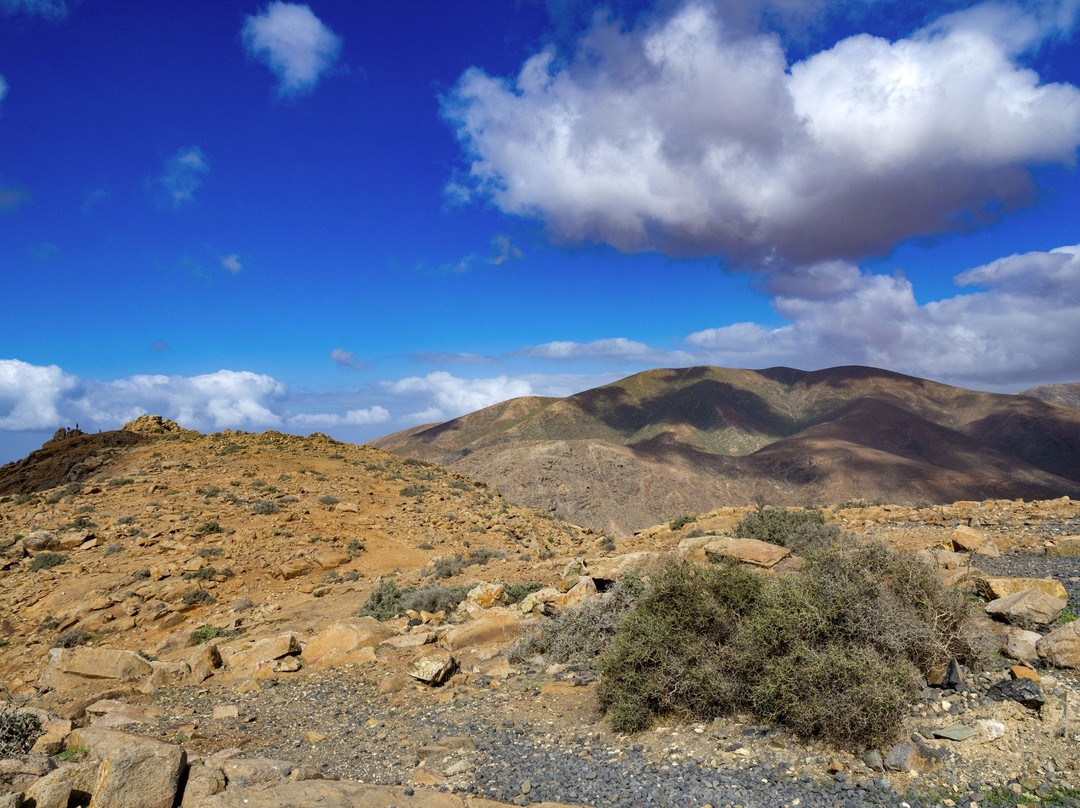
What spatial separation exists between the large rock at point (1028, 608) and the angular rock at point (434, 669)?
7.47 metres

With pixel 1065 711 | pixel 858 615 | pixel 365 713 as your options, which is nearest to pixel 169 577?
pixel 365 713

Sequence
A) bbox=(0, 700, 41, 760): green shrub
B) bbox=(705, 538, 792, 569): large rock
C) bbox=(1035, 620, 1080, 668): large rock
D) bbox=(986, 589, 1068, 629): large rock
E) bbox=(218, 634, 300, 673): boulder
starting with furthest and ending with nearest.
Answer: bbox=(705, 538, 792, 569): large rock
bbox=(218, 634, 300, 673): boulder
bbox=(986, 589, 1068, 629): large rock
bbox=(1035, 620, 1080, 668): large rock
bbox=(0, 700, 41, 760): green shrub

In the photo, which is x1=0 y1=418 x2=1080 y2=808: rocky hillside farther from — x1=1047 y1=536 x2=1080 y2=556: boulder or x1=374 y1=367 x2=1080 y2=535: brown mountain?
x1=374 y1=367 x2=1080 y2=535: brown mountain

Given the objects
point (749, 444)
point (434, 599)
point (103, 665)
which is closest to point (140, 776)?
point (103, 665)

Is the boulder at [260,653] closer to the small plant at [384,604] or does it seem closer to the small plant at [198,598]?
the small plant at [384,604]

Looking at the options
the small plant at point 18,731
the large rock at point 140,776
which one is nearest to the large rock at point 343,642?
the small plant at point 18,731

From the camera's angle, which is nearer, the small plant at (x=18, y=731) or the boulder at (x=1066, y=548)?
the small plant at (x=18, y=731)

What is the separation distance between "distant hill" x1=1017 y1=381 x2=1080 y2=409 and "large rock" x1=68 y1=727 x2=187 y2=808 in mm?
207860

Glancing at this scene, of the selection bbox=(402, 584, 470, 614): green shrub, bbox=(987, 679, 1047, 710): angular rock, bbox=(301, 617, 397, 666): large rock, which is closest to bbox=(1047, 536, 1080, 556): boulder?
bbox=(987, 679, 1047, 710): angular rock

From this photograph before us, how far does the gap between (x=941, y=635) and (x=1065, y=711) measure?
1232mm

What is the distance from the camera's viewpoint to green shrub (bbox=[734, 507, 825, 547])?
44.0 ft

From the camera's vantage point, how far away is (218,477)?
74.8 feet

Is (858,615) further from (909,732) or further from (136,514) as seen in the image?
(136,514)

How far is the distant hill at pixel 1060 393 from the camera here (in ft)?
525
